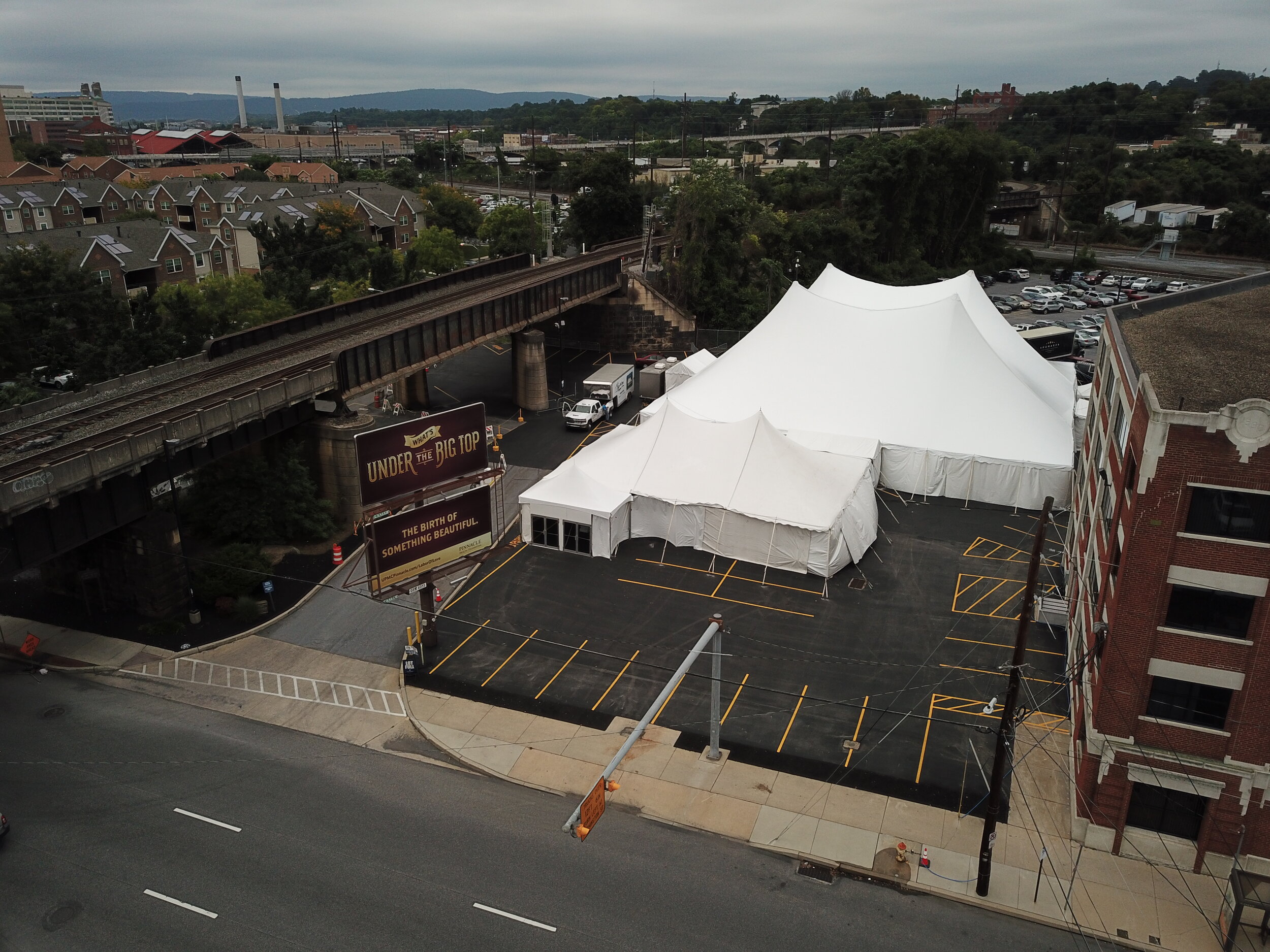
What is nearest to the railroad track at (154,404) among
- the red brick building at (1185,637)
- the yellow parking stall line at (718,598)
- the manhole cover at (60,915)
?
the manhole cover at (60,915)

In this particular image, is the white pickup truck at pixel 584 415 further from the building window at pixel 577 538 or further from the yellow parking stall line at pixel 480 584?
the building window at pixel 577 538

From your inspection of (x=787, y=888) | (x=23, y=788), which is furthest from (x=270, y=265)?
(x=787, y=888)

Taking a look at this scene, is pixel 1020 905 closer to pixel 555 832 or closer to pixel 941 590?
pixel 555 832

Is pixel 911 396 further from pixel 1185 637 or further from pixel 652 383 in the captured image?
pixel 1185 637

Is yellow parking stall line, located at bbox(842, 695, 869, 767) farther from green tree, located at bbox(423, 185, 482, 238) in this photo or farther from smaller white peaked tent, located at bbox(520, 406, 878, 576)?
green tree, located at bbox(423, 185, 482, 238)

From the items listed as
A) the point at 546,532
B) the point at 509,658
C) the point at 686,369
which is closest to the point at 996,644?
the point at 509,658
